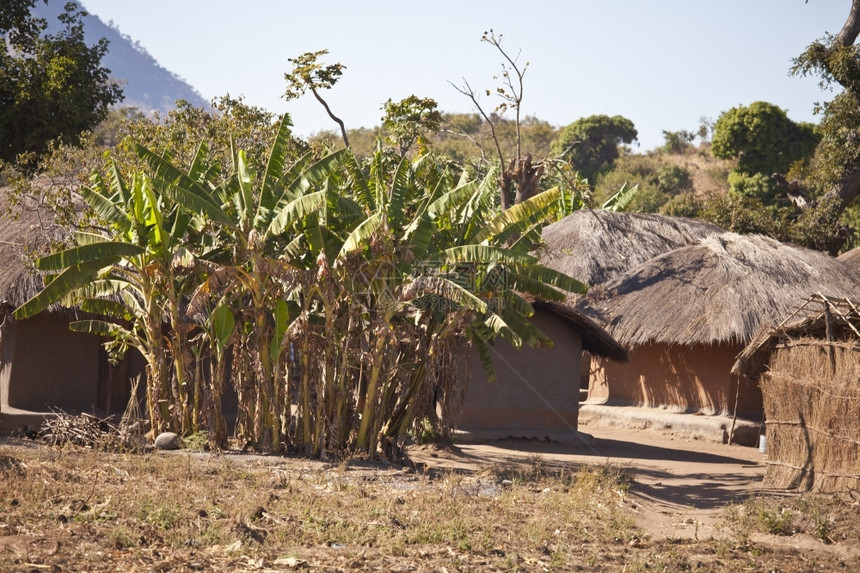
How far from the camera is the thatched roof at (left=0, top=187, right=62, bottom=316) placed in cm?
1239

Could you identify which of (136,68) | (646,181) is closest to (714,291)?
(646,181)

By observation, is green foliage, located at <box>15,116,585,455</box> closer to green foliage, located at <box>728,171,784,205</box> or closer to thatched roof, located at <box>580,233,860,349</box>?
thatched roof, located at <box>580,233,860,349</box>

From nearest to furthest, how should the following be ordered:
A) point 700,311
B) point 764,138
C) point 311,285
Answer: point 311,285
point 700,311
point 764,138

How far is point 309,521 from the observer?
773 cm

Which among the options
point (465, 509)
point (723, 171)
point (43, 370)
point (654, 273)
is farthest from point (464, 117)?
point (465, 509)

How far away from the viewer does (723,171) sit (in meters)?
42.5

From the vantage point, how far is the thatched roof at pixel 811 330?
389 inches

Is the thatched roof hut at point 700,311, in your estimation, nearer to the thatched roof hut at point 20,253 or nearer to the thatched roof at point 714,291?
the thatched roof at point 714,291

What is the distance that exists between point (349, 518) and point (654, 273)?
10949mm

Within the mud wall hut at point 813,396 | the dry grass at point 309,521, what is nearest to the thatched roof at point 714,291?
the mud wall hut at point 813,396

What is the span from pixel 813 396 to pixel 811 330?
779 millimetres

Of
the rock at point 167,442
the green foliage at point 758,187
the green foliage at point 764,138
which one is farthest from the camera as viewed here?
the green foliage at point 764,138

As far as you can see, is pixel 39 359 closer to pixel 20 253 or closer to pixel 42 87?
pixel 20 253

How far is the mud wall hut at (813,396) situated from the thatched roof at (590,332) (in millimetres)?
3657
